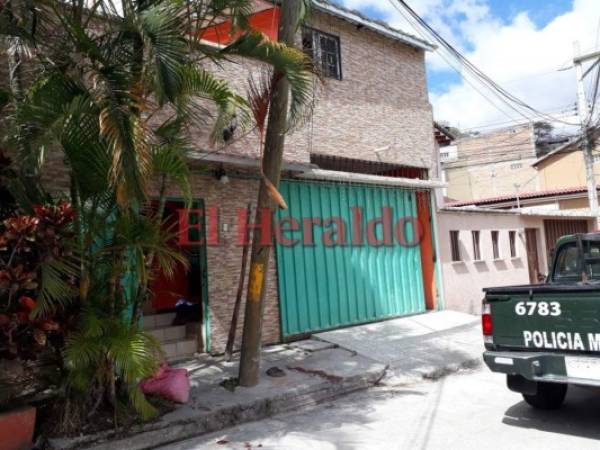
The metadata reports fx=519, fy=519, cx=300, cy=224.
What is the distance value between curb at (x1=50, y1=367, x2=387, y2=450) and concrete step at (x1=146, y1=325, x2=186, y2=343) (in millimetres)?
2672

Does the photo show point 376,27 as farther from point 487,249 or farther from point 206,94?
point 206,94

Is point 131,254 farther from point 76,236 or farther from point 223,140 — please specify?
point 223,140

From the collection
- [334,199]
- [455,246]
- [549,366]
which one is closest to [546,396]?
[549,366]

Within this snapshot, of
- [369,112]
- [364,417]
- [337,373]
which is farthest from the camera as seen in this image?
[369,112]

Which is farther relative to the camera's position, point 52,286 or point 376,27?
point 376,27

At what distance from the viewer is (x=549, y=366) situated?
4633 millimetres

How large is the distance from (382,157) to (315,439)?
7.69m

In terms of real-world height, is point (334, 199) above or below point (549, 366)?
above

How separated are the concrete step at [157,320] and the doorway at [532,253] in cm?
1194

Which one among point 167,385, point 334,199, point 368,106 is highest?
point 368,106

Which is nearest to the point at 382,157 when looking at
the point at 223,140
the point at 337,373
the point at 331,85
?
the point at 331,85

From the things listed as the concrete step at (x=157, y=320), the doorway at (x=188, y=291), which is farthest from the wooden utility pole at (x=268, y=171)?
the concrete step at (x=157, y=320)

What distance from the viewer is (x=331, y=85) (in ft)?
35.3

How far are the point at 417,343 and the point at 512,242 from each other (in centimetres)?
765
